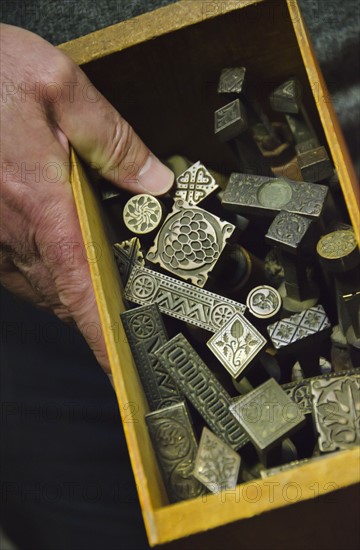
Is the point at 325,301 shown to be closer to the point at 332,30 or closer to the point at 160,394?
the point at 160,394

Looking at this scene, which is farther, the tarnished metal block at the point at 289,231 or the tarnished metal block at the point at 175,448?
the tarnished metal block at the point at 289,231

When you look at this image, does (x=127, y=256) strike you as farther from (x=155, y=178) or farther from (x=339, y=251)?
(x=339, y=251)

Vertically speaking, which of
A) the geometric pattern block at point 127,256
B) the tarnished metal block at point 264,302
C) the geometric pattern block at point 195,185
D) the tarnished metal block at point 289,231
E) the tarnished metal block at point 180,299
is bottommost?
the tarnished metal block at point 264,302

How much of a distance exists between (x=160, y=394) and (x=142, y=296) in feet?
0.57

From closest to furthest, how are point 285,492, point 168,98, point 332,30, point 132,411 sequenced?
point 285,492
point 132,411
point 168,98
point 332,30

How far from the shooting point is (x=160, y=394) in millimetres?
1075

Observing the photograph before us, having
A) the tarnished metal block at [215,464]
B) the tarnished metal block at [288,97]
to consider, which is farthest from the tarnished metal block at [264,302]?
the tarnished metal block at [288,97]

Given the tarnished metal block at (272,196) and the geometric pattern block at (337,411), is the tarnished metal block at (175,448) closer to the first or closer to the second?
the geometric pattern block at (337,411)

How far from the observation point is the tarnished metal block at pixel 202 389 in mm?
1011

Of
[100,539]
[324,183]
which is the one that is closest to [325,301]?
[324,183]

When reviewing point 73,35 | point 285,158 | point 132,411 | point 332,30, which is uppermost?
point 73,35

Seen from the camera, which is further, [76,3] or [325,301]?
[76,3]

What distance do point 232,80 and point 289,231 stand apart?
0.34 metres

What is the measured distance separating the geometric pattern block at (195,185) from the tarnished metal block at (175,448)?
0.41 meters
